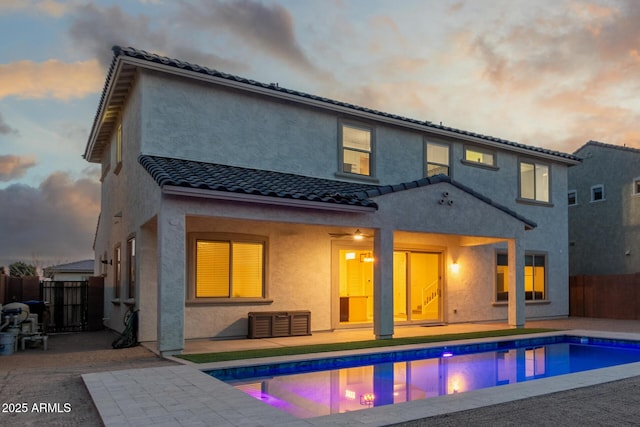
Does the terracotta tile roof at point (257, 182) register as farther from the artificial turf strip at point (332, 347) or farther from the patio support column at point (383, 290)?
the artificial turf strip at point (332, 347)

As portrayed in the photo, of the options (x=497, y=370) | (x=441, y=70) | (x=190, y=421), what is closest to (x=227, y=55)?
(x=441, y=70)

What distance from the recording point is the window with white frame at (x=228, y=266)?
1358cm

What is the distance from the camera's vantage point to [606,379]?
27.7 feet

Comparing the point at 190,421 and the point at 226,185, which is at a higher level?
the point at 226,185

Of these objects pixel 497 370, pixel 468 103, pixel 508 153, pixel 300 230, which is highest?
pixel 468 103

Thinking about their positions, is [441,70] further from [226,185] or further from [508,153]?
[226,185]

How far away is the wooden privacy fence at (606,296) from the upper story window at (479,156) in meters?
7.21

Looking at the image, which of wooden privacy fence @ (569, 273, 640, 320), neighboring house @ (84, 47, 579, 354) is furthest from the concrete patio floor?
wooden privacy fence @ (569, 273, 640, 320)

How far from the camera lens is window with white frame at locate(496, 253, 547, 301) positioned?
19.4m

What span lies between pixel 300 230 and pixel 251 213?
3828mm

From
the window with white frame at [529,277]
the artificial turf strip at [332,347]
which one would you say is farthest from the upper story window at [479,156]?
the artificial turf strip at [332,347]

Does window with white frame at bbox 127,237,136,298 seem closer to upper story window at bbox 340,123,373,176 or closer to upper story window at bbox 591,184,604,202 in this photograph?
upper story window at bbox 340,123,373,176

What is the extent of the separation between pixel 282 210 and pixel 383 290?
3433 mm

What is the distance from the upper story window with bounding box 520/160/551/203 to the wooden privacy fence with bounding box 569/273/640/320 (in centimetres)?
419
